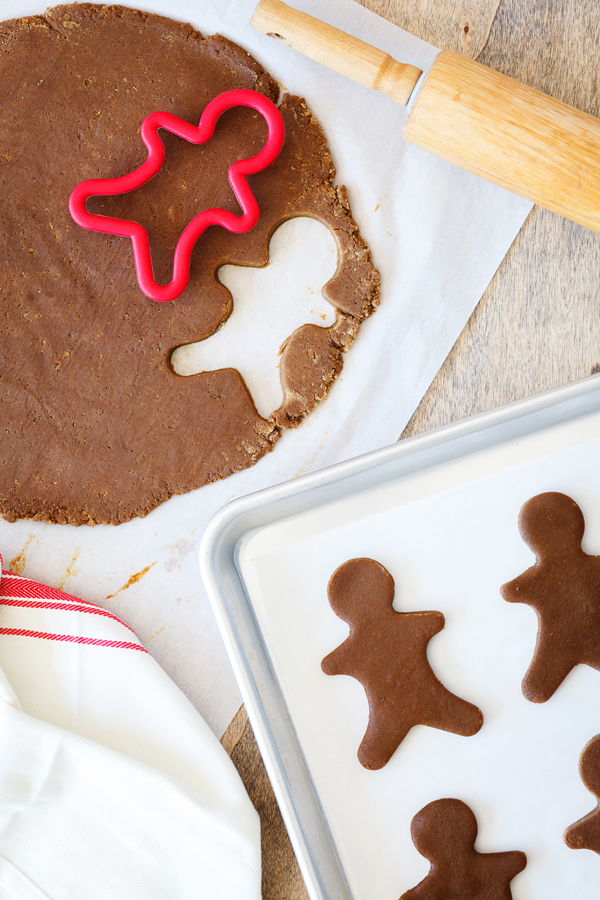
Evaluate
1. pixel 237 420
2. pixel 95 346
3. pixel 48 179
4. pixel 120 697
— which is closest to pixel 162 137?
pixel 48 179

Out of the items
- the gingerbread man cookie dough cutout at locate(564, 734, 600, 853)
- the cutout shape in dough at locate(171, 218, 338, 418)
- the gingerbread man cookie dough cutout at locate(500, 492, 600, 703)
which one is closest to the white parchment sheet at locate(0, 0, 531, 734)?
the cutout shape in dough at locate(171, 218, 338, 418)

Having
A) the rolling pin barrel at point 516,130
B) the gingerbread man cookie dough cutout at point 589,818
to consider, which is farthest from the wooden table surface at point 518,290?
the gingerbread man cookie dough cutout at point 589,818

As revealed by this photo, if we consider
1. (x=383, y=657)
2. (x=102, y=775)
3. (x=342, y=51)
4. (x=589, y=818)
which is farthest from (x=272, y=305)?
(x=589, y=818)

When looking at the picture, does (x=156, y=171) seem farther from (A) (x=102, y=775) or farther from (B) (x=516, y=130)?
(A) (x=102, y=775)

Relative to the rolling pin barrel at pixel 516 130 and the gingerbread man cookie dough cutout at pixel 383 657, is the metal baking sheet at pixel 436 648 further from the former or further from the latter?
the rolling pin barrel at pixel 516 130

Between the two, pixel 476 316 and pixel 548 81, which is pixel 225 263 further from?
pixel 548 81

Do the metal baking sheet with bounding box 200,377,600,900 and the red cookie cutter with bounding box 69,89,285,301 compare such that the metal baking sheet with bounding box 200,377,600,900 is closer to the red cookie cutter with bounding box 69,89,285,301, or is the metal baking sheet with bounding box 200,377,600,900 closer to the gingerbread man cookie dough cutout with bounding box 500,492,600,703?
the gingerbread man cookie dough cutout with bounding box 500,492,600,703
